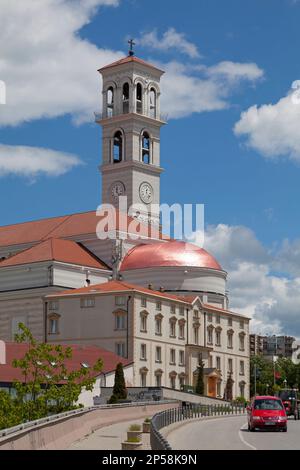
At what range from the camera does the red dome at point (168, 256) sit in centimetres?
11719

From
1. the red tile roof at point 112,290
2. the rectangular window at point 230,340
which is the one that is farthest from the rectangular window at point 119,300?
the rectangular window at point 230,340

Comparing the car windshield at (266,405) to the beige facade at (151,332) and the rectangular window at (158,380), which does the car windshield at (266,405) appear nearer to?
the beige facade at (151,332)

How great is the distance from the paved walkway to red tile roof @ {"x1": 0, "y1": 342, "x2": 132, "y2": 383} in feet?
71.9

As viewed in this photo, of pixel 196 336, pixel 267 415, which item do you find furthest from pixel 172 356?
pixel 267 415

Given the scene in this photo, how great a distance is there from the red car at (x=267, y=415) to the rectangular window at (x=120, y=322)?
52.0 metres

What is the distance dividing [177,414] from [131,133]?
303ft

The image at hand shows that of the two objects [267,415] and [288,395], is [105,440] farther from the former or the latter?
[288,395]

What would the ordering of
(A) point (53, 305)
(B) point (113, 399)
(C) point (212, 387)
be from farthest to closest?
(C) point (212, 387) → (A) point (53, 305) → (B) point (113, 399)

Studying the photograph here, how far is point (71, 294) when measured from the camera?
10325 centimetres

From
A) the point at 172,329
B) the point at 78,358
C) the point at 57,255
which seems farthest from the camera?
the point at 57,255

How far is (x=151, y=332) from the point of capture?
333 feet

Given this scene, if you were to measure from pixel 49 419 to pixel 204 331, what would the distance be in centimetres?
7524

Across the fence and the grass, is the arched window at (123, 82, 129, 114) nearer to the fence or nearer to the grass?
the fence
